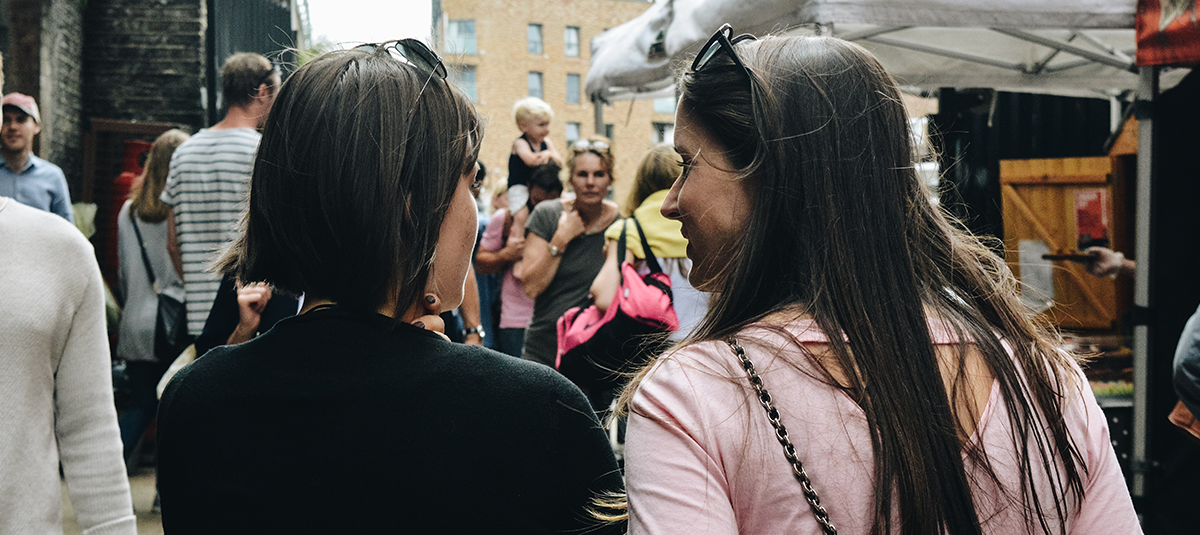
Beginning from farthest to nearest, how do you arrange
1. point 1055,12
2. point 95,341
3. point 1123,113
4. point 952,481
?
point 1123,113 < point 1055,12 < point 95,341 < point 952,481

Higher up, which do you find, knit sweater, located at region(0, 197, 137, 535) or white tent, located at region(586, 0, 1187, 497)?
white tent, located at region(586, 0, 1187, 497)

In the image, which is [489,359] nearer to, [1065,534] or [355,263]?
[355,263]

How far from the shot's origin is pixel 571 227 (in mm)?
4496

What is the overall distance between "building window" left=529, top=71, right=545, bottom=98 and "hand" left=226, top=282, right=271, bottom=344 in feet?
157

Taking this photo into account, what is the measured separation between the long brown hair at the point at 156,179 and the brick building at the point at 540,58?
140ft

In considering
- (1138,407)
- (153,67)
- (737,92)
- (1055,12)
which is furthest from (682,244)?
(153,67)

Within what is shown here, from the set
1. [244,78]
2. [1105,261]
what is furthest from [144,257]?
[1105,261]

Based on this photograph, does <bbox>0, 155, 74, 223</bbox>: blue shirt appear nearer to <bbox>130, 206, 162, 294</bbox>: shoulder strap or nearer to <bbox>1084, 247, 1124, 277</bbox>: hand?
<bbox>130, 206, 162, 294</bbox>: shoulder strap

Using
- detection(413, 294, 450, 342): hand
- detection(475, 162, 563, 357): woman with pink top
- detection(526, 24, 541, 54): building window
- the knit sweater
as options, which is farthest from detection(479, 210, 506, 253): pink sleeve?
detection(526, 24, 541, 54): building window

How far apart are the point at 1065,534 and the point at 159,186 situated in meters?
4.43

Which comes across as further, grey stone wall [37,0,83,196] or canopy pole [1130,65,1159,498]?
grey stone wall [37,0,83,196]

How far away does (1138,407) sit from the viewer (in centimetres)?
400

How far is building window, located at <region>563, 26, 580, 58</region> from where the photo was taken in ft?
166

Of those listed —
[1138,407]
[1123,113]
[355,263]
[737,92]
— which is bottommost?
[1138,407]
